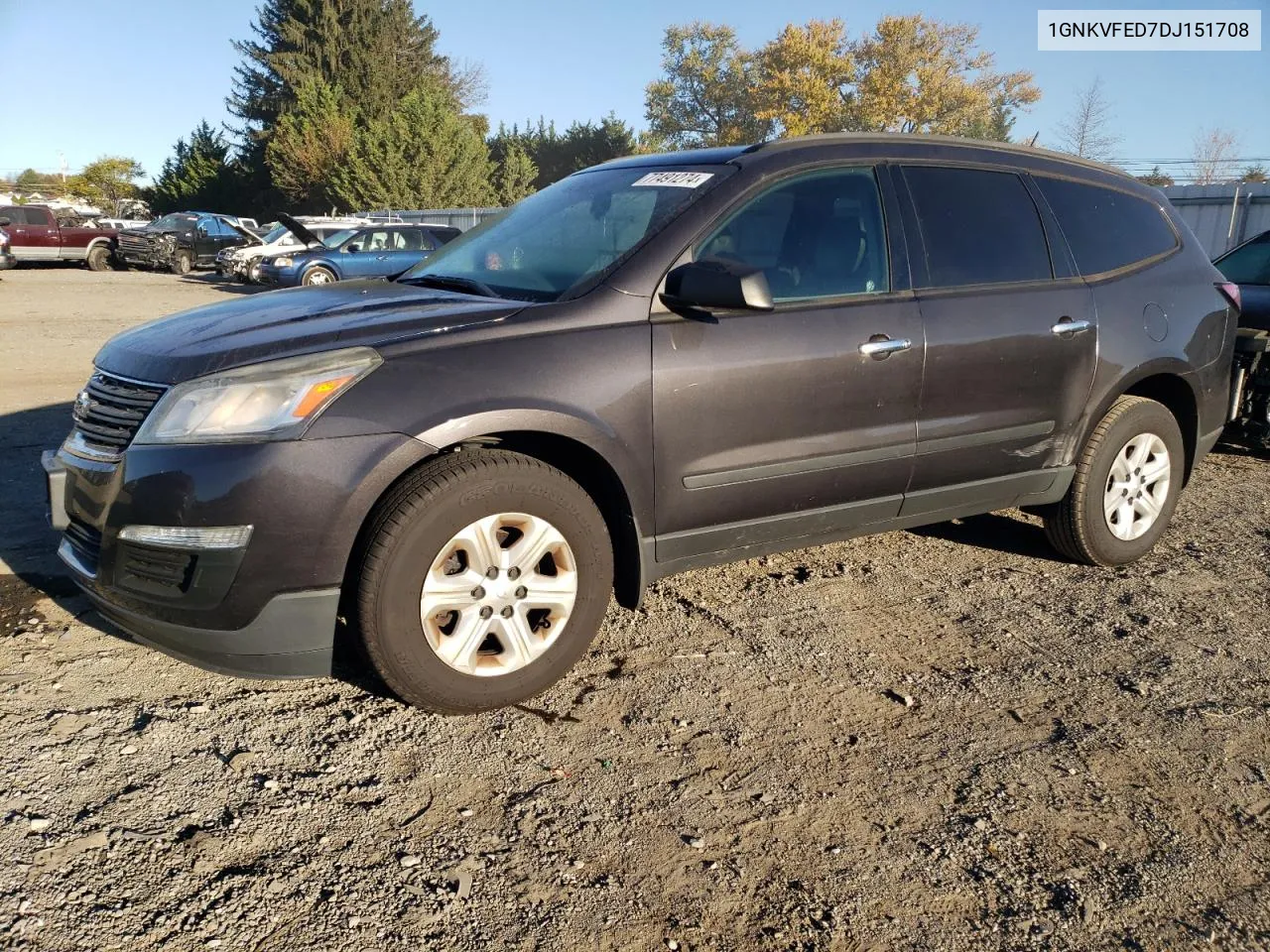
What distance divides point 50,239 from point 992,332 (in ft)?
98.5

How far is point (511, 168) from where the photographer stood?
47344 mm

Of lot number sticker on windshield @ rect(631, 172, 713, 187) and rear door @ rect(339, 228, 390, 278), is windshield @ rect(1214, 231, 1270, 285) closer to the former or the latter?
lot number sticker on windshield @ rect(631, 172, 713, 187)

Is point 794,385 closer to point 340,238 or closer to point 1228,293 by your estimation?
point 1228,293

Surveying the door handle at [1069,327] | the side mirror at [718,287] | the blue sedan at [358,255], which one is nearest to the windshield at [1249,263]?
the door handle at [1069,327]

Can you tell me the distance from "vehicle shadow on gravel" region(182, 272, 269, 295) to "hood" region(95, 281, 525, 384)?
18752 mm

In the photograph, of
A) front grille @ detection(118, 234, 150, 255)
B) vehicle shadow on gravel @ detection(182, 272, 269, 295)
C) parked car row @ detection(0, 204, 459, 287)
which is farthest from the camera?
front grille @ detection(118, 234, 150, 255)

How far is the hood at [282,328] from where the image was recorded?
289cm

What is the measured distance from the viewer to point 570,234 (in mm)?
3730

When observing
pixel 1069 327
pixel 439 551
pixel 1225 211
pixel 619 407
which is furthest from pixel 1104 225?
pixel 1225 211

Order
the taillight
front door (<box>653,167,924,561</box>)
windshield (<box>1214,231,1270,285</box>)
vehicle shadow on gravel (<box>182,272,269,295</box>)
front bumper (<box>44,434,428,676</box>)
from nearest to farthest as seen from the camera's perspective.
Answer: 1. front bumper (<box>44,434,428,676</box>)
2. front door (<box>653,167,924,561</box>)
3. the taillight
4. windshield (<box>1214,231,1270,285</box>)
5. vehicle shadow on gravel (<box>182,272,269,295</box>)

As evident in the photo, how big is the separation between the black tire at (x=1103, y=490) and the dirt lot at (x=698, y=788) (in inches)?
14.6

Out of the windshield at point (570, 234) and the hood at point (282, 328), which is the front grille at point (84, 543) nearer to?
the hood at point (282, 328)

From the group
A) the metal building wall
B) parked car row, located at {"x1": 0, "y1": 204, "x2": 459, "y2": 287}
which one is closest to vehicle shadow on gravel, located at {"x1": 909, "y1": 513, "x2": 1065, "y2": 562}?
the metal building wall

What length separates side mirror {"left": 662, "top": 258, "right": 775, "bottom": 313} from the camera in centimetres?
314
